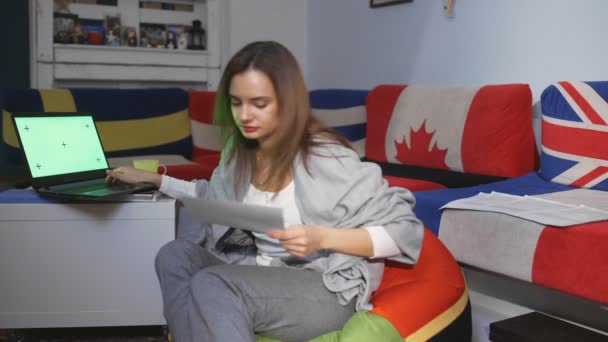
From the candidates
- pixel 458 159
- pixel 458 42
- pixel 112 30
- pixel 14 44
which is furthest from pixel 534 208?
pixel 14 44

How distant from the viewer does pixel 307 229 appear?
1.16m

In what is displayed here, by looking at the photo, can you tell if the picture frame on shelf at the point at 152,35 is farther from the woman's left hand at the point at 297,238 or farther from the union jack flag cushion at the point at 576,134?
the woman's left hand at the point at 297,238

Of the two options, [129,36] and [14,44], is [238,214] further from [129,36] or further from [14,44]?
[14,44]

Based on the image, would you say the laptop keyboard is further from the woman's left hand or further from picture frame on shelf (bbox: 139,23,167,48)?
picture frame on shelf (bbox: 139,23,167,48)

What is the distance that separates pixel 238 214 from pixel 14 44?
346 centimetres

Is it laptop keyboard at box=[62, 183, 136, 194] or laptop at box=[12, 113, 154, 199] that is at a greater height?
laptop at box=[12, 113, 154, 199]

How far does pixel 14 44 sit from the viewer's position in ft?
13.0

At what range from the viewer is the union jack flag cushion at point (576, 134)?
7.32 ft

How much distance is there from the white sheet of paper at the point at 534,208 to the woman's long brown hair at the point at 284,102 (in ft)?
2.40

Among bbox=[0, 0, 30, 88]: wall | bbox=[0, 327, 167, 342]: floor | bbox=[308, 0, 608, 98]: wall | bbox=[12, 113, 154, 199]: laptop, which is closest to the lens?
bbox=[12, 113, 154, 199]: laptop

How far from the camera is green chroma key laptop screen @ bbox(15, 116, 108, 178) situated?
182 centimetres

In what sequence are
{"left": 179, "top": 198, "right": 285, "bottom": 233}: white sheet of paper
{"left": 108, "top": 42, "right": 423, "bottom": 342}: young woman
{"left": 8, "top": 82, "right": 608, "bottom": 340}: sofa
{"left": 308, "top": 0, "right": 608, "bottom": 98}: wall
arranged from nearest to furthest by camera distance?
{"left": 179, "top": 198, "right": 285, "bottom": 233}: white sheet of paper, {"left": 108, "top": 42, "right": 423, "bottom": 342}: young woman, {"left": 8, "top": 82, "right": 608, "bottom": 340}: sofa, {"left": 308, "top": 0, "right": 608, "bottom": 98}: wall

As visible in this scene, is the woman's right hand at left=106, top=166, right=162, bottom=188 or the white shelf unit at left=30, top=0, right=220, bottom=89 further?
the white shelf unit at left=30, top=0, right=220, bottom=89

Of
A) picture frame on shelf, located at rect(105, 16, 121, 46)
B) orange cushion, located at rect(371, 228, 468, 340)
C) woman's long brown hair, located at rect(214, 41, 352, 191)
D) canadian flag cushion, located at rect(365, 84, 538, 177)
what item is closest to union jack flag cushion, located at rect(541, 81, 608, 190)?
canadian flag cushion, located at rect(365, 84, 538, 177)
